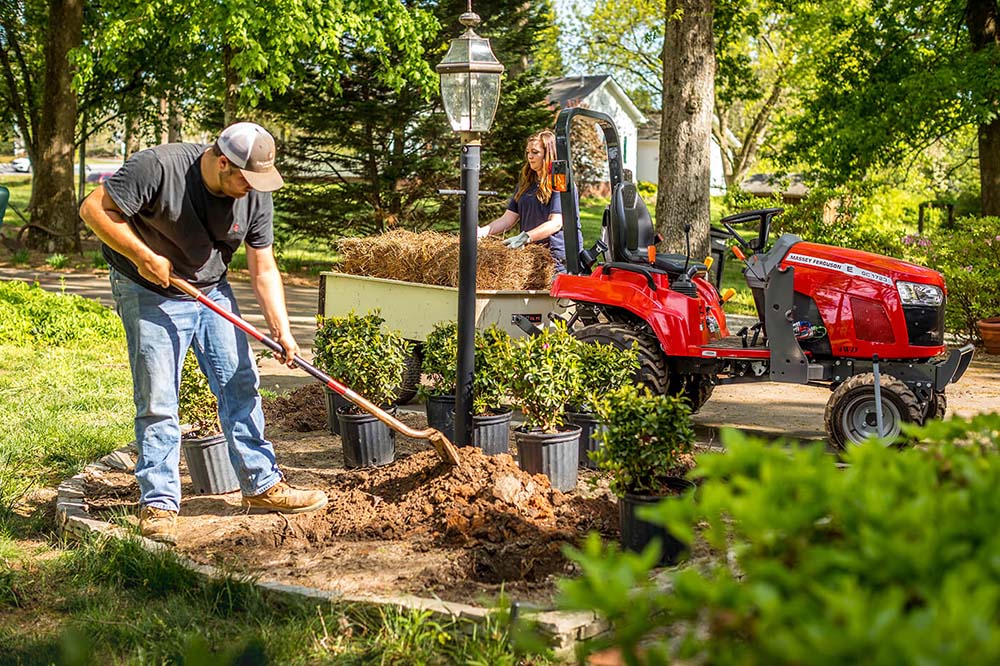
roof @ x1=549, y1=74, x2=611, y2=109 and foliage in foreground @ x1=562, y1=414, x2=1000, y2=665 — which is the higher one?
roof @ x1=549, y1=74, x2=611, y2=109

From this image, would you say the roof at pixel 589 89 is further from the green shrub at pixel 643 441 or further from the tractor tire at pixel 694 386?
the green shrub at pixel 643 441

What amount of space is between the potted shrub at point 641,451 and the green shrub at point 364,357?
191 cm

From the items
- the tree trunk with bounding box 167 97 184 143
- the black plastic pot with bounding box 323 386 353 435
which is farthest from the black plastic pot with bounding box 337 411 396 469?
the tree trunk with bounding box 167 97 184 143

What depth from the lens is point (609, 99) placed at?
48.0 metres

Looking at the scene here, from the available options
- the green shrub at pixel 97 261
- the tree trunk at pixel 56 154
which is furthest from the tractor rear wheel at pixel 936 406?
the tree trunk at pixel 56 154

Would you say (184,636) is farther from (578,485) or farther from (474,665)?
(578,485)

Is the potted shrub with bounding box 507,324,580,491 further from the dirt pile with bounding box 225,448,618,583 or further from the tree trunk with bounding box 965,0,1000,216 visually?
the tree trunk with bounding box 965,0,1000,216

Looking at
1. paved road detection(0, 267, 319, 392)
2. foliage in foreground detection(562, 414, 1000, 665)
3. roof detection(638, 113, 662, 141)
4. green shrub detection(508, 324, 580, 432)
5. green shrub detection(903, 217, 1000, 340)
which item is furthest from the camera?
roof detection(638, 113, 662, 141)

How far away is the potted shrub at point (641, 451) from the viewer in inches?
164

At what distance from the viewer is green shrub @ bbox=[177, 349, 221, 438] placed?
5.64m

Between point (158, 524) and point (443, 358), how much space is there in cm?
193

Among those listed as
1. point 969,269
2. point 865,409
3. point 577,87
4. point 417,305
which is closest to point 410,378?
point 417,305

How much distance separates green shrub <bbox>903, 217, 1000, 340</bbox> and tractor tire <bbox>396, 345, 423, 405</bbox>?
6.01 meters

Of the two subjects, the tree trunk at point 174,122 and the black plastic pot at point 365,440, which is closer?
the black plastic pot at point 365,440
